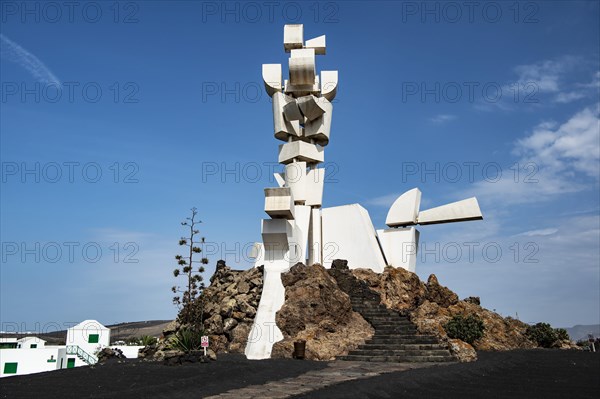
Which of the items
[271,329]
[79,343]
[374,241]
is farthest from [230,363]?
[79,343]

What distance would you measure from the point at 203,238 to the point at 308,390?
9924mm

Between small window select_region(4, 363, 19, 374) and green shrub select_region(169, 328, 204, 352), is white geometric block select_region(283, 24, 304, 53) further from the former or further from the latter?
small window select_region(4, 363, 19, 374)

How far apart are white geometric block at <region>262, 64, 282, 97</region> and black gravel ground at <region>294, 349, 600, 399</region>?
1491cm

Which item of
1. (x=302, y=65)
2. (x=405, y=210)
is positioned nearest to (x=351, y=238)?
(x=405, y=210)

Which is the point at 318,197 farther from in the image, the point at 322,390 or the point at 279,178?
the point at 322,390

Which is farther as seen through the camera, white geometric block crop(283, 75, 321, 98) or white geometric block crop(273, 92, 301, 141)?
white geometric block crop(283, 75, 321, 98)

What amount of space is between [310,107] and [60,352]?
2470 centimetres

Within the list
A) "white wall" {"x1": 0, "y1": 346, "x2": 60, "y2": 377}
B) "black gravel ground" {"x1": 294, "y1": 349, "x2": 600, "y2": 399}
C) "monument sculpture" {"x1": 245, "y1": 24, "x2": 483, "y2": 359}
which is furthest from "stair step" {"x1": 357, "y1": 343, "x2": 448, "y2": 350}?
"white wall" {"x1": 0, "y1": 346, "x2": 60, "y2": 377}

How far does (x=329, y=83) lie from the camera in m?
23.8

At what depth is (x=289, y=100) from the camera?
23.1 meters

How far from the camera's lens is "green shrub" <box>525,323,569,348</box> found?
73.7ft

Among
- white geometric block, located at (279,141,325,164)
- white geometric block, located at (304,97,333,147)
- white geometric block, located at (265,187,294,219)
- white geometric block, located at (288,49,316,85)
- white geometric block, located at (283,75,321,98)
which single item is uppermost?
white geometric block, located at (288,49,316,85)

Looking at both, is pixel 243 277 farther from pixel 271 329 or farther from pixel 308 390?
pixel 308 390

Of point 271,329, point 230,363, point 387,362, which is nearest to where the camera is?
point 230,363
